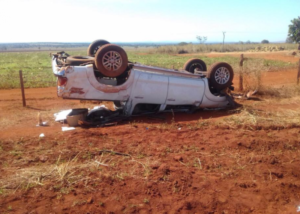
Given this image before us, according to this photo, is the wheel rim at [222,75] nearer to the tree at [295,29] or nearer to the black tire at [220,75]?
the black tire at [220,75]

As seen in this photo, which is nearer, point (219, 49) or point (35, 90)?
point (35, 90)

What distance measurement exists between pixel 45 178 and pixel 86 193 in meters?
0.78

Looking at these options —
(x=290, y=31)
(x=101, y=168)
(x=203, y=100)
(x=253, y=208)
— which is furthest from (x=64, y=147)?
(x=290, y=31)

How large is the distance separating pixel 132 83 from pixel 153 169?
3.44 metres

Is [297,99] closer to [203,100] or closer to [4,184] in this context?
[203,100]

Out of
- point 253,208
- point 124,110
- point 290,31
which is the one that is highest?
point 290,31

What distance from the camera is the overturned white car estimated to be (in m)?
7.14

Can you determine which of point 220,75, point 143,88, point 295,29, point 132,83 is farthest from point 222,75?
point 295,29

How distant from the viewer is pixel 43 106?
1063 cm

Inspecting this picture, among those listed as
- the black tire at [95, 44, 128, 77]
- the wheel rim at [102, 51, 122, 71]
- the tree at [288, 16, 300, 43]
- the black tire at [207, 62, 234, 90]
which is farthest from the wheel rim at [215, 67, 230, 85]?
the tree at [288, 16, 300, 43]

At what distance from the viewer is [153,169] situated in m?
4.71

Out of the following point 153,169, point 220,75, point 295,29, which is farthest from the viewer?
point 295,29

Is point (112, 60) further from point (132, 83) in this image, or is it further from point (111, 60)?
point (132, 83)

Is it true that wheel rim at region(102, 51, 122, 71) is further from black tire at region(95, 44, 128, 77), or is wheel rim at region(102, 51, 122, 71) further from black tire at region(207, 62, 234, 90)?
black tire at region(207, 62, 234, 90)
